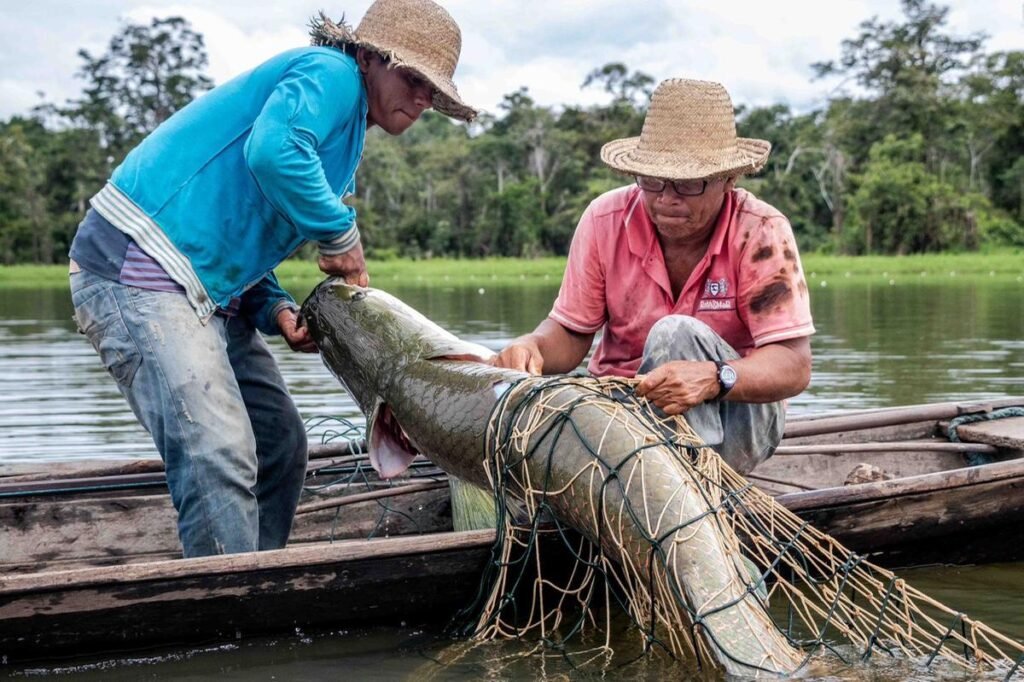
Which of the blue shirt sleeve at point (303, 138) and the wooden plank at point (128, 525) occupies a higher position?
the blue shirt sleeve at point (303, 138)

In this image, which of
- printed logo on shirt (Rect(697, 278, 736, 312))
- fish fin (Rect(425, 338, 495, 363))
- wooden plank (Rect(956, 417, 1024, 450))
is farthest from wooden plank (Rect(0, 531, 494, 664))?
wooden plank (Rect(956, 417, 1024, 450))

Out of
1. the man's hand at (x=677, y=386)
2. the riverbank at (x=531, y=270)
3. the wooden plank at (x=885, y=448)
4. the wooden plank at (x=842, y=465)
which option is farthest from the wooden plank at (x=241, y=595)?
the riverbank at (x=531, y=270)

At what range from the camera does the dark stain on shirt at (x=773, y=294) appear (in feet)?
11.7

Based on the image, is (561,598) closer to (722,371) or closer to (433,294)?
(722,371)

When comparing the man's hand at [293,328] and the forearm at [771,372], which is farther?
the man's hand at [293,328]

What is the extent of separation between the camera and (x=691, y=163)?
348cm

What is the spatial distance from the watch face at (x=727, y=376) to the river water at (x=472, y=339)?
81 centimetres

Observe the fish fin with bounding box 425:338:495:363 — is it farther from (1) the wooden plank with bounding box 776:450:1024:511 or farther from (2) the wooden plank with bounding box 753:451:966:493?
(2) the wooden plank with bounding box 753:451:966:493

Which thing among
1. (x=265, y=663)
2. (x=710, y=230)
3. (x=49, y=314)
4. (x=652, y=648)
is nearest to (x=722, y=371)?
(x=710, y=230)

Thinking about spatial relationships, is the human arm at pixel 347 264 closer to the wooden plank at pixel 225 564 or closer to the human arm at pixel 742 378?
the wooden plank at pixel 225 564

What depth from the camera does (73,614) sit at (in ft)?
10.1

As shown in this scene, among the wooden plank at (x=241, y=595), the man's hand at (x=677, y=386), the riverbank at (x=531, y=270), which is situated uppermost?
the man's hand at (x=677, y=386)

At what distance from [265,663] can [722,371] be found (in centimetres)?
Result: 148

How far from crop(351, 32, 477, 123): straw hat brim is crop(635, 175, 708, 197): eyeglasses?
A: 1.79ft
